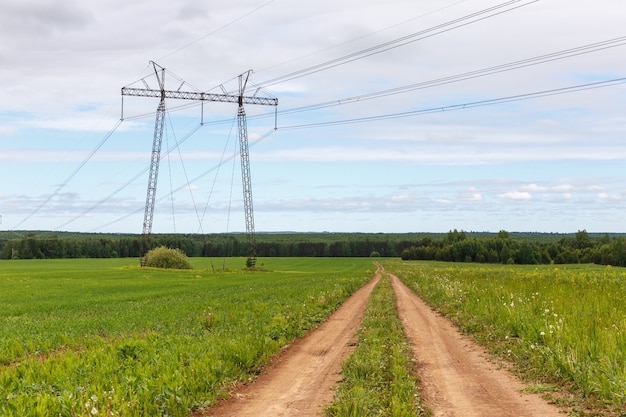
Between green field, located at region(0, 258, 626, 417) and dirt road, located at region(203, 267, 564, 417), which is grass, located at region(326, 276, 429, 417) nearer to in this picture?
green field, located at region(0, 258, 626, 417)

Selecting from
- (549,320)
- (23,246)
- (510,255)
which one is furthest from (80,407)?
(23,246)

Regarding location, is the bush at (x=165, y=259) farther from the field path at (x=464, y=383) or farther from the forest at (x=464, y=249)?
the field path at (x=464, y=383)

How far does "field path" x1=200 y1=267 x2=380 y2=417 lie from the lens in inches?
369

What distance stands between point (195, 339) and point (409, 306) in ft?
44.7

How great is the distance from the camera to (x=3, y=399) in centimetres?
939

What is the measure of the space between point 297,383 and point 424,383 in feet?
8.32

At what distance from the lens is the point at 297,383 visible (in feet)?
36.9

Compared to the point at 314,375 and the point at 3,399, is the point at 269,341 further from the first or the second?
the point at 3,399

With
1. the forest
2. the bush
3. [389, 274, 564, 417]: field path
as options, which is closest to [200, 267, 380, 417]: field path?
[389, 274, 564, 417]: field path

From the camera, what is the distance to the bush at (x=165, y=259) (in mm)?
98688

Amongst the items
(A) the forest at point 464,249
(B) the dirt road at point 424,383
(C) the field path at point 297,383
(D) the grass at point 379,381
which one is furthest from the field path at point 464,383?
(A) the forest at point 464,249

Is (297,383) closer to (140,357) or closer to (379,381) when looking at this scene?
(379,381)

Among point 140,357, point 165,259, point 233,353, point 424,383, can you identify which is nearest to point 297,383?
point 233,353

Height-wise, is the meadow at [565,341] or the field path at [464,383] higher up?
the meadow at [565,341]
